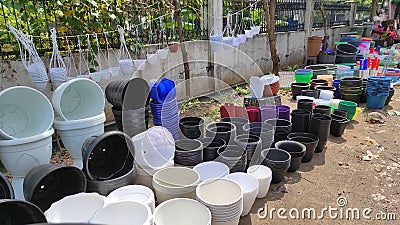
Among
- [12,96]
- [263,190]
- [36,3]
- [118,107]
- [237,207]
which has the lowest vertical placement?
[263,190]

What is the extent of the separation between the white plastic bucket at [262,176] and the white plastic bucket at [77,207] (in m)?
1.37

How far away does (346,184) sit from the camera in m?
2.96

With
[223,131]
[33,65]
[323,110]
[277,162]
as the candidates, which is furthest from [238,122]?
[33,65]

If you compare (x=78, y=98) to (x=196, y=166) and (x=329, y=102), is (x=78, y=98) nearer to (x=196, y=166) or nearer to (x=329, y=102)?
(x=196, y=166)

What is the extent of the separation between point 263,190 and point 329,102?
2.59 metres

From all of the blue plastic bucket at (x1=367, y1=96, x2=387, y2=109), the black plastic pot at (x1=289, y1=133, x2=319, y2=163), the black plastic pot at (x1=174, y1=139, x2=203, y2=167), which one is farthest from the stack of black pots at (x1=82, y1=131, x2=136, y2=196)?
the blue plastic bucket at (x1=367, y1=96, x2=387, y2=109)

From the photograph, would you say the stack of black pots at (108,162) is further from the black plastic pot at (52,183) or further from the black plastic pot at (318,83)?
the black plastic pot at (318,83)

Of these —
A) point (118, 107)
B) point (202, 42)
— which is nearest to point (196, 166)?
point (118, 107)

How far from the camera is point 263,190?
275cm

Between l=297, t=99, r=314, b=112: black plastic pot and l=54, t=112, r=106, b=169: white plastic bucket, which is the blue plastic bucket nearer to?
l=297, t=99, r=314, b=112: black plastic pot

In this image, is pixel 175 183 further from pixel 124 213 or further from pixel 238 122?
pixel 238 122

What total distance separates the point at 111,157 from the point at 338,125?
2.93 meters

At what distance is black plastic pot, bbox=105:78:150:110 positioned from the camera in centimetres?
319

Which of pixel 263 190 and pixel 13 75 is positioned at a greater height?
pixel 13 75
